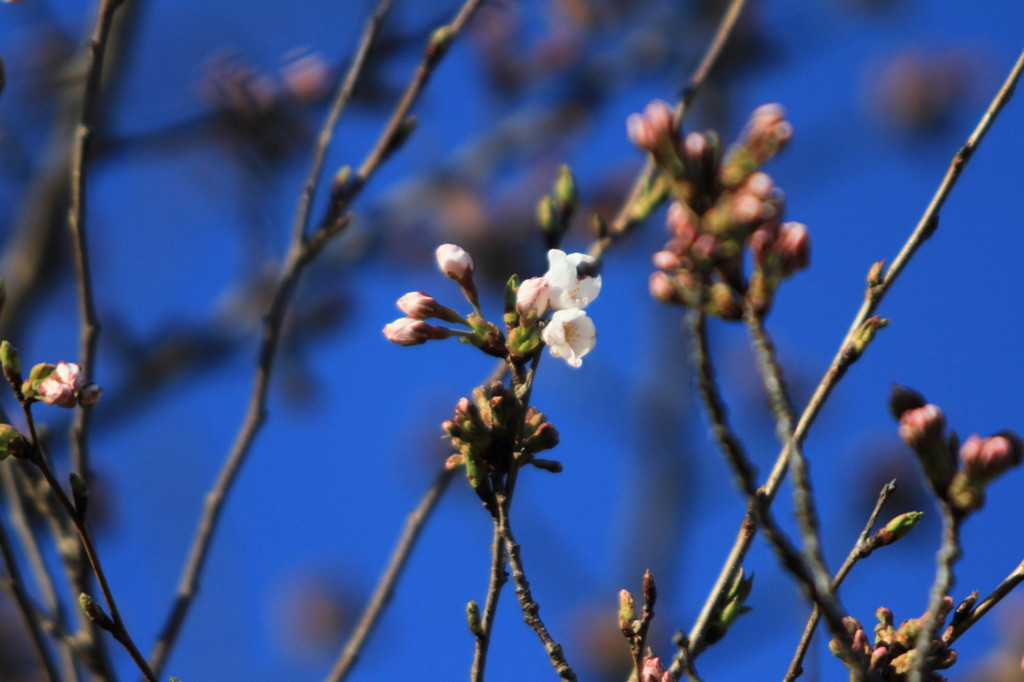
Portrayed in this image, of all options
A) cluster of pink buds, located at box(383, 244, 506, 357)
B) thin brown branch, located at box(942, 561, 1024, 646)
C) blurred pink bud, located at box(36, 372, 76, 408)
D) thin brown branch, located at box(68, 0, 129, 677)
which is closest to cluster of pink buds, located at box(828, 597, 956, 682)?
thin brown branch, located at box(942, 561, 1024, 646)

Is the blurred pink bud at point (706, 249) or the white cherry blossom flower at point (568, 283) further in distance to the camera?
the white cherry blossom flower at point (568, 283)

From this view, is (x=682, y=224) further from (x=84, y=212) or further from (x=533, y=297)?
(x=84, y=212)

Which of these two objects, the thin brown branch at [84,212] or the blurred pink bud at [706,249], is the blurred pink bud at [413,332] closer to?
the blurred pink bud at [706,249]

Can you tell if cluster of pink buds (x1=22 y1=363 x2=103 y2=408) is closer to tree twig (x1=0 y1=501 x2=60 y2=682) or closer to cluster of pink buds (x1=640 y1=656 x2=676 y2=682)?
tree twig (x1=0 y1=501 x2=60 y2=682)

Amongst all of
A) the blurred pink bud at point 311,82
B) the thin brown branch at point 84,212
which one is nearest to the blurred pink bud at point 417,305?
the thin brown branch at point 84,212

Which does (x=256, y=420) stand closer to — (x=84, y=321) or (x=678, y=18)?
(x=84, y=321)

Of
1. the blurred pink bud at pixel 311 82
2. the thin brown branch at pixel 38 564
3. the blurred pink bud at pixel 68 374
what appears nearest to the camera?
the blurred pink bud at pixel 68 374
